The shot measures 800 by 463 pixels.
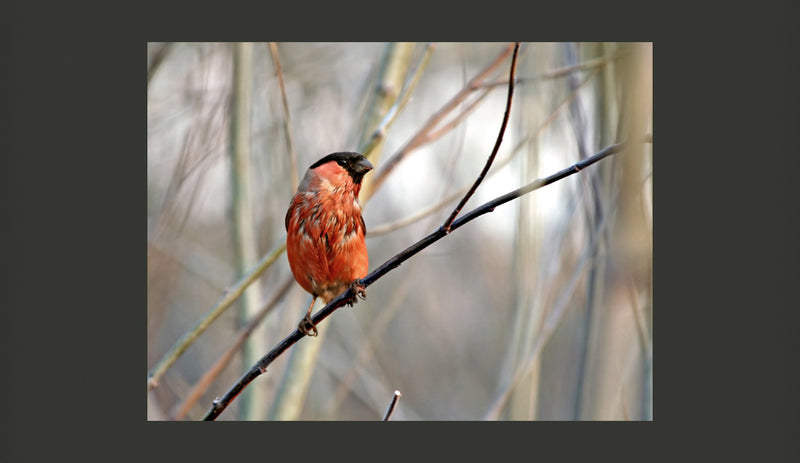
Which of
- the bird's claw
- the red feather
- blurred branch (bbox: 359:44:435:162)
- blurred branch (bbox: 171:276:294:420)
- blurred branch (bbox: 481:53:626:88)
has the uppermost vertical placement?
blurred branch (bbox: 481:53:626:88)

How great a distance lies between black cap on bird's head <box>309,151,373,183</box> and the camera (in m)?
2.64

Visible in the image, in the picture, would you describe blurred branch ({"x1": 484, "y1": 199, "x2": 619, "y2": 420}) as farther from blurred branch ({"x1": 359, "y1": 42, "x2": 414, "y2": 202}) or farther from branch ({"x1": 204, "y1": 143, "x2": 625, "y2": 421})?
blurred branch ({"x1": 359, "y1": 42, "x2": 414, "y2": 202})

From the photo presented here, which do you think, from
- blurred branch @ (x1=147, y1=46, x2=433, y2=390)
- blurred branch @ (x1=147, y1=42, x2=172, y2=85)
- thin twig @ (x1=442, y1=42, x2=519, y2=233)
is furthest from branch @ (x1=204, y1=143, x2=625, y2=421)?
blurred branch @ (x1=147, y1=42, x2=172, y2=85)

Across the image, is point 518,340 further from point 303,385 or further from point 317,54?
point 317,54

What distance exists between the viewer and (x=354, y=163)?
2.66m

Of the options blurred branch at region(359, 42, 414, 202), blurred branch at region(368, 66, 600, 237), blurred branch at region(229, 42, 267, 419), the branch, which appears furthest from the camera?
blurred branch at region(229, 42, 267, 419)

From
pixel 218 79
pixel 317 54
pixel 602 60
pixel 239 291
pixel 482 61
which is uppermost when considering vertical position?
pixel 482 61

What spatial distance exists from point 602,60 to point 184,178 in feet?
5.62

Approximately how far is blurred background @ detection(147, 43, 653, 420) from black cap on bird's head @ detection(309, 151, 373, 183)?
0.43 ft

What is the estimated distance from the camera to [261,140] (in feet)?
11.6

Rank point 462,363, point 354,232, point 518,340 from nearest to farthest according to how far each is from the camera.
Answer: point 518,340, point 354,232, point 462,363

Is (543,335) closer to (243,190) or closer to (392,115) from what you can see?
(392,115)

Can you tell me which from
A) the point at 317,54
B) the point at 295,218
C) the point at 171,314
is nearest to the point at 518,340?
the point at 295,218

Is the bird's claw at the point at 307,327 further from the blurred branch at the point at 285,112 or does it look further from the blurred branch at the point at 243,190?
the blurred branch at the point at 285,112
